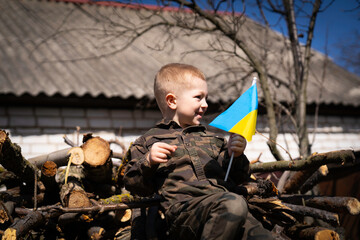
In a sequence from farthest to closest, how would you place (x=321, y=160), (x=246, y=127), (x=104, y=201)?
(x=104, y=201) < (x=321, y=160) < (x=246, y=127)

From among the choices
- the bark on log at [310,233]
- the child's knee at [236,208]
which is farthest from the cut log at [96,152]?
the bark on log at [310,233]

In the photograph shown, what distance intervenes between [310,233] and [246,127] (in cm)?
103

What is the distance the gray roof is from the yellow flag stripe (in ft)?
10.4

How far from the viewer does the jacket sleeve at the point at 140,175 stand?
1998 millimetres

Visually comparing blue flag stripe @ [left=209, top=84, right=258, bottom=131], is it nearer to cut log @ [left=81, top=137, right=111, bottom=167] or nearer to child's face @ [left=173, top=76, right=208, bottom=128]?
child's face @ [left=173, top=76, right=208, bottom=128]

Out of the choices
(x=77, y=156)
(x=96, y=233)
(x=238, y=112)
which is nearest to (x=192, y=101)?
(x=238, y=112)

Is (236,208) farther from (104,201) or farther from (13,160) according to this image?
(13,160)

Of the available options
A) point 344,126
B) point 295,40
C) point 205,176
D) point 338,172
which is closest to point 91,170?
point 205,176

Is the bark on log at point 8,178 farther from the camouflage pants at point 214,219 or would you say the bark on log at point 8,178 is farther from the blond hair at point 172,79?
the camouflage pants at point 214,219

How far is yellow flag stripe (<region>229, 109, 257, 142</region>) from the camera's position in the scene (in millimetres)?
1982

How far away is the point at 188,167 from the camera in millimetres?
2104

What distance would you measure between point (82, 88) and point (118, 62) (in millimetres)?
1785

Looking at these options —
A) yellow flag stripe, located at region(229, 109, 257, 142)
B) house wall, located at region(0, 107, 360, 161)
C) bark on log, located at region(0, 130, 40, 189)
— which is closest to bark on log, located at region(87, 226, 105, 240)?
bark on log, located at region(0, 130, 40, 189)

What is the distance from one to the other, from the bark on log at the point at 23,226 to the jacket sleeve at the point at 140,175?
0.83 m
